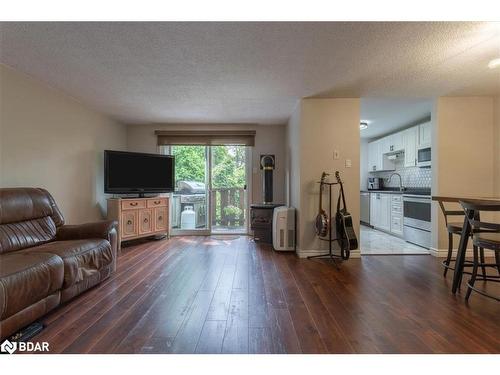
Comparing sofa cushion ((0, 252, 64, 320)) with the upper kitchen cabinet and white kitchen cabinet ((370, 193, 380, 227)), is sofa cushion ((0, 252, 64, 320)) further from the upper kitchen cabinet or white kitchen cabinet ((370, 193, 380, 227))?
Answer: the upper kitchen cabinet

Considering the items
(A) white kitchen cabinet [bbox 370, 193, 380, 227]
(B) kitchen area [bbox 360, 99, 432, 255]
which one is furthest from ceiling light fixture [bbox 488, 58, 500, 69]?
(A) white kitchen cabinet [bbox 370, 193, 380, 227]

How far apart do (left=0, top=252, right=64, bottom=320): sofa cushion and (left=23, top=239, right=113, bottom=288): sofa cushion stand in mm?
73

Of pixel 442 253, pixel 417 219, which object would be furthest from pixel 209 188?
pixel 442 253

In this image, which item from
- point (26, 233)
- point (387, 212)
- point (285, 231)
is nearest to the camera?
point (26, 233)

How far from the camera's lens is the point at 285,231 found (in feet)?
12.1

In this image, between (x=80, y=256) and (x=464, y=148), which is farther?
(x=464, y=148)

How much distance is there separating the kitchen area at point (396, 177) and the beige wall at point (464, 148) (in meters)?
0.34

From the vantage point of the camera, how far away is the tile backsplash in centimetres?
485

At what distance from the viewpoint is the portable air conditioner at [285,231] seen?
368 centimetres

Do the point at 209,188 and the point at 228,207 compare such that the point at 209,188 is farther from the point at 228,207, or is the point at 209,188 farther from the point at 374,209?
the point at 374,209

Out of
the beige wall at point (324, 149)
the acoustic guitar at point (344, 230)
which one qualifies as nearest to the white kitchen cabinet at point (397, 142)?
the beige wall at point (324, 149)
